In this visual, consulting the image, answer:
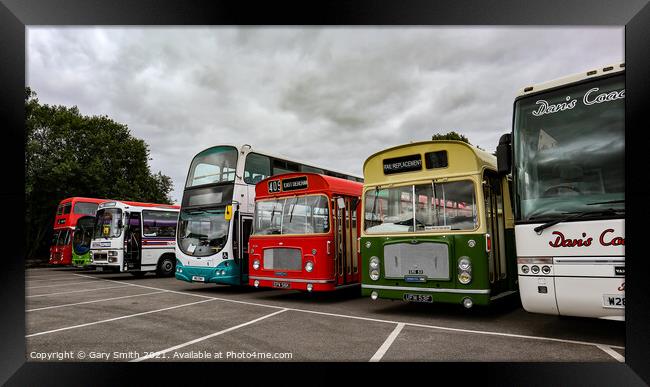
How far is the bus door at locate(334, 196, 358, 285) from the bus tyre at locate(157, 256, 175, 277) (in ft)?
35.3

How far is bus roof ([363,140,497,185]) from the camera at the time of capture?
24.0 feet

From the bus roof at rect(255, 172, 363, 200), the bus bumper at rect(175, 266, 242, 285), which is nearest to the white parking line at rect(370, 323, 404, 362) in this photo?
the bus roof at rect(255, 172, 363, 200)

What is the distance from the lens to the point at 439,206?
750 cm

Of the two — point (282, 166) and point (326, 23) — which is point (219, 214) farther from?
point (326, 23)

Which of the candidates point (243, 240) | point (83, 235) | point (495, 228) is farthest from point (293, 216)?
point (83, 235)

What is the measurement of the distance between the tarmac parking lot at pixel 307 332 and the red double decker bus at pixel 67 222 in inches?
475

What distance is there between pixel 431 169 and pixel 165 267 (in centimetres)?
1393

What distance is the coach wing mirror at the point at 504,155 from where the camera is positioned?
5980 millimetres

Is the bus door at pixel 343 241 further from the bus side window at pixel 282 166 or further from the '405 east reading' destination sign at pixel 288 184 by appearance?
the bus side window at pixel 282 166

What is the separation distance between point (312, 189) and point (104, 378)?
20.2 feet

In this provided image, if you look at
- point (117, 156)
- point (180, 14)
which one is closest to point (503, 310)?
point (180, 14)

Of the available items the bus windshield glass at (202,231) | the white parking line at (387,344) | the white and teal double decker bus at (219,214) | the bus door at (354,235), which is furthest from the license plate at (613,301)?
the bus windshield glass at (202,231)

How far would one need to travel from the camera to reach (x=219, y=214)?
11.7m

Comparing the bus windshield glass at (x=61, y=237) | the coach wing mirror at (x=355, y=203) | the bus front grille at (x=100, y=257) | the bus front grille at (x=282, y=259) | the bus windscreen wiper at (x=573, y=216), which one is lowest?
the bus front grille at (x=100, y=257)
